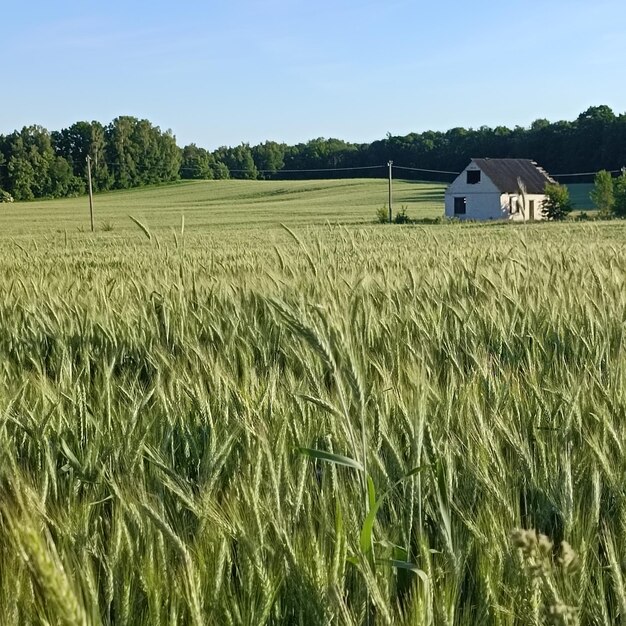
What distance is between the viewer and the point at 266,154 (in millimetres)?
91375

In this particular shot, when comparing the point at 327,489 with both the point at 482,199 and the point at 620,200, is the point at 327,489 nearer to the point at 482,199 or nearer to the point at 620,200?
the point at 620,200

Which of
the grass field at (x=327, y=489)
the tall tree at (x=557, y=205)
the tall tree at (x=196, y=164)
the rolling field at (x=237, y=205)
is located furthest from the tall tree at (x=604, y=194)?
the tall tree at (x=196, y=164)

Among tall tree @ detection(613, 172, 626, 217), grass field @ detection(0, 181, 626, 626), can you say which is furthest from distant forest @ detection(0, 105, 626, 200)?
grass field @ detection(0, 181, 626, 626)

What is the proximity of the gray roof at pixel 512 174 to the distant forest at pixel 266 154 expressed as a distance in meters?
20.3

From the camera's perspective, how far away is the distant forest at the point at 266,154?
72.1 metres

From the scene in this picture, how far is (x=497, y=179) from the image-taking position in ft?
155

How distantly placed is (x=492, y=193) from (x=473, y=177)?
71.9 inches

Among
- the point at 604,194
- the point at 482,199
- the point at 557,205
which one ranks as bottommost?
the point at 557,205

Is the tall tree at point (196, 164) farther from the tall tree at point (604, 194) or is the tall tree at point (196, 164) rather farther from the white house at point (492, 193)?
the tall tree at point (604, 194)

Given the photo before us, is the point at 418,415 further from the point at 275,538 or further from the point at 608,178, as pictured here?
the point at 608,178

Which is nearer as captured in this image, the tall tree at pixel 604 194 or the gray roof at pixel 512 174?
the tall tree at pixel 604 194

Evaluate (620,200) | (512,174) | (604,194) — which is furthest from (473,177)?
(620,200)

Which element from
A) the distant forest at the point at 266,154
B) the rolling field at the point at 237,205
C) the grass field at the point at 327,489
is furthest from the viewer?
the distant forest at the point at 266,154

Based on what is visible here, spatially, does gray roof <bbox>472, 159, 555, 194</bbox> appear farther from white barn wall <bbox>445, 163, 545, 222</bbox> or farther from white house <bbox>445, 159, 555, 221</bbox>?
white barn wall <bbox>445, 163, 545, 222</bbox>
